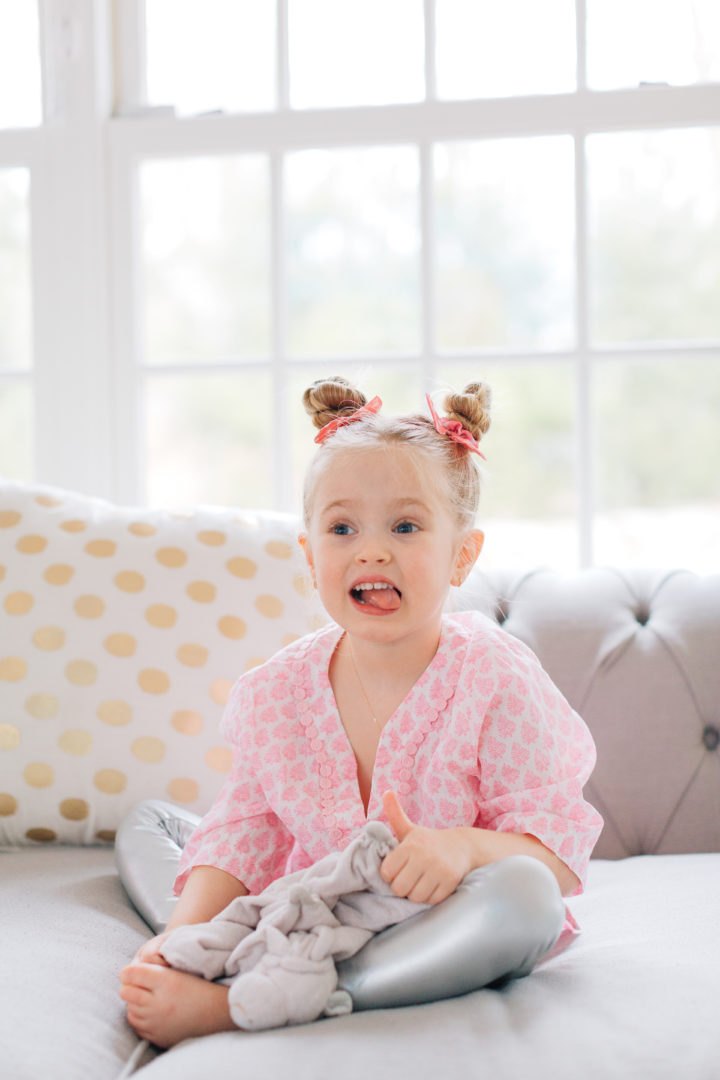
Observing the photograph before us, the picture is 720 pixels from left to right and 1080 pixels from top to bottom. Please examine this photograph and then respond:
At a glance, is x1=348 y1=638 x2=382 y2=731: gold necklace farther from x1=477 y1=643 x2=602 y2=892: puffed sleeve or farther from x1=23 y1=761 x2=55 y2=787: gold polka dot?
x1=23 y1=761 x2=55 y2=787: gold polka dot

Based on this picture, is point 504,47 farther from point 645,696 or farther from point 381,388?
point 645,696

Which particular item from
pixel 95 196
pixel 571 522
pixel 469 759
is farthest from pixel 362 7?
pixel 469 759

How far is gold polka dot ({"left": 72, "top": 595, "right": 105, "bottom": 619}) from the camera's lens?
1528 millimetres

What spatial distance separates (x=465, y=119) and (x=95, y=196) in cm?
71

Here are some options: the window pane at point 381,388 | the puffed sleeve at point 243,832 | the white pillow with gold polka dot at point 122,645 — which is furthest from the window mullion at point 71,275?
the puffed sleeve at point 243,832

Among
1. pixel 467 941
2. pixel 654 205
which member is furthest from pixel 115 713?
Result: pixel 654 205

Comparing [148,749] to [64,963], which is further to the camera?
[148,749]

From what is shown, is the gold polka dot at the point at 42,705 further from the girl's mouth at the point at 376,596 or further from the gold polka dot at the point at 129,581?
the girl's mouth at the point at 376,596

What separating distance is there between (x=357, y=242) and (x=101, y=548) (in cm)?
91

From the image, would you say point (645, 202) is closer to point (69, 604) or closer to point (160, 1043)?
point (69, 604)

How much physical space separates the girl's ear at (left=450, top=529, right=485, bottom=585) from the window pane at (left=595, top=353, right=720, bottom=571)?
117 centimetres

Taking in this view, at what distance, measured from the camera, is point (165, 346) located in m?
3.50

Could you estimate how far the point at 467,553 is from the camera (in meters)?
1.25

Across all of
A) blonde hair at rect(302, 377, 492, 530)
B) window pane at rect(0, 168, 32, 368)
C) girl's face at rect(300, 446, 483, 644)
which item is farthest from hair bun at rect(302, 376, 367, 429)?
window pane at rect(0, 168, 32, 368)
